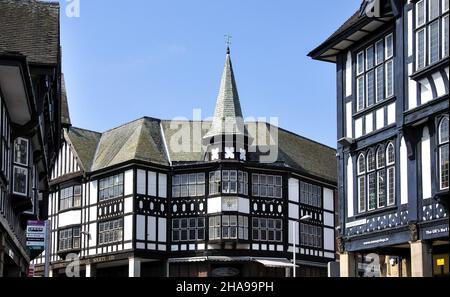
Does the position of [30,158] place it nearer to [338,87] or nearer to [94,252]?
[338,87]

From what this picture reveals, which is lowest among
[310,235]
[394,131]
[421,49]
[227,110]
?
[310,235]

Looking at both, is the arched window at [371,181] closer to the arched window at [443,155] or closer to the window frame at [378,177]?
the window frame at [378,177]

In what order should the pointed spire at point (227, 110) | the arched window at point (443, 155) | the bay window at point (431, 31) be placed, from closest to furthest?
the arched window at point (443, 155)
the bay window at point (431, 31)
the pointed spire at point (227, 110)

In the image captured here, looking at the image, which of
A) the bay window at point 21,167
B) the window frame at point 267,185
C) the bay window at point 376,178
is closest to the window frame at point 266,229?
the window frame at point 267,185

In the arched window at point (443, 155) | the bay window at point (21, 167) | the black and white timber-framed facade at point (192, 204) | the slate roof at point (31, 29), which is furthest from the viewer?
the black and white timber-framed facade at point (192, 204)

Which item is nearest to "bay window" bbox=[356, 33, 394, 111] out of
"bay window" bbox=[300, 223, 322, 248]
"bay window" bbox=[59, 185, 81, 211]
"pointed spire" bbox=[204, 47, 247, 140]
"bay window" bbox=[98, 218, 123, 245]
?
"pointed spire" bbox=[204, 47, 247, 140]

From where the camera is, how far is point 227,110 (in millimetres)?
56062

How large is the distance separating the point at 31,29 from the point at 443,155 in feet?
55.5

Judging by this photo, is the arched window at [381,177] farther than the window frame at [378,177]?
Yes

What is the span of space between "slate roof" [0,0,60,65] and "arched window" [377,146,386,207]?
12.4 m

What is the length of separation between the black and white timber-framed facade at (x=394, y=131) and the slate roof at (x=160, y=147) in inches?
1100

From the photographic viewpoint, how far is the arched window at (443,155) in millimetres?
21562

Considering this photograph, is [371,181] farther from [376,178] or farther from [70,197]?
[70,197]

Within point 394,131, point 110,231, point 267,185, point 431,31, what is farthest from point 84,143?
point 431,31
